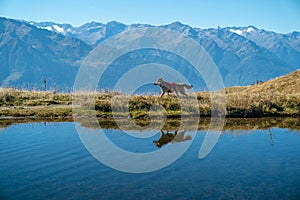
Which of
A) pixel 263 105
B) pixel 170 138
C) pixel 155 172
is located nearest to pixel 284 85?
pixel 263 105

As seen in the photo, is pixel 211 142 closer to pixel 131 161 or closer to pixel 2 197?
pixel 131 161

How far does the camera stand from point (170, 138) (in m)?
24.1

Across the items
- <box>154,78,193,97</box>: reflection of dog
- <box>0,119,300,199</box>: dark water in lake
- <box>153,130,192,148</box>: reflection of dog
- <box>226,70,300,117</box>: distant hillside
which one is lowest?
<box>0,119,300,199</box>: dark water in lake

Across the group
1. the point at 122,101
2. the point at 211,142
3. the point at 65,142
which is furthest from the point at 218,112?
the point at 65,142

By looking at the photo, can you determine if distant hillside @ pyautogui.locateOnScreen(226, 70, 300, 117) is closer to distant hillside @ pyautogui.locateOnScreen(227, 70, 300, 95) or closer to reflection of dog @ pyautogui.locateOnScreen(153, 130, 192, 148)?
reflection of dog @ pyautogui.locateOnScreen(153, 130, 192, 148)

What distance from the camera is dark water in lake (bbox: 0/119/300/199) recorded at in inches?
541

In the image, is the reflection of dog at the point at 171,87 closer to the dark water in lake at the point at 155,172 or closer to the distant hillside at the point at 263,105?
the distant hillside at the point at 263,105

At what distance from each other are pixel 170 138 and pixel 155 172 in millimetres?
7734

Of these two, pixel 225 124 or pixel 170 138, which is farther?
pixel 225 124

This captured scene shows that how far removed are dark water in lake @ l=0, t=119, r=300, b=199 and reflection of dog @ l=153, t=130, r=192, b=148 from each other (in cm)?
85

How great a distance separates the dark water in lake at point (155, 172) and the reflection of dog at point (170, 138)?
854 millimetres

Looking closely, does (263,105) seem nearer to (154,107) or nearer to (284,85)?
(154,107)

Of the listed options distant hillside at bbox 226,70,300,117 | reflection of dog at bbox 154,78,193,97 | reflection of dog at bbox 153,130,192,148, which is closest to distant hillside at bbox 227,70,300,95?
distant hillside at bbox 226,70,300,117

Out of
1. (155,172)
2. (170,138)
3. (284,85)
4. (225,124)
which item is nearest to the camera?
(155,172)
